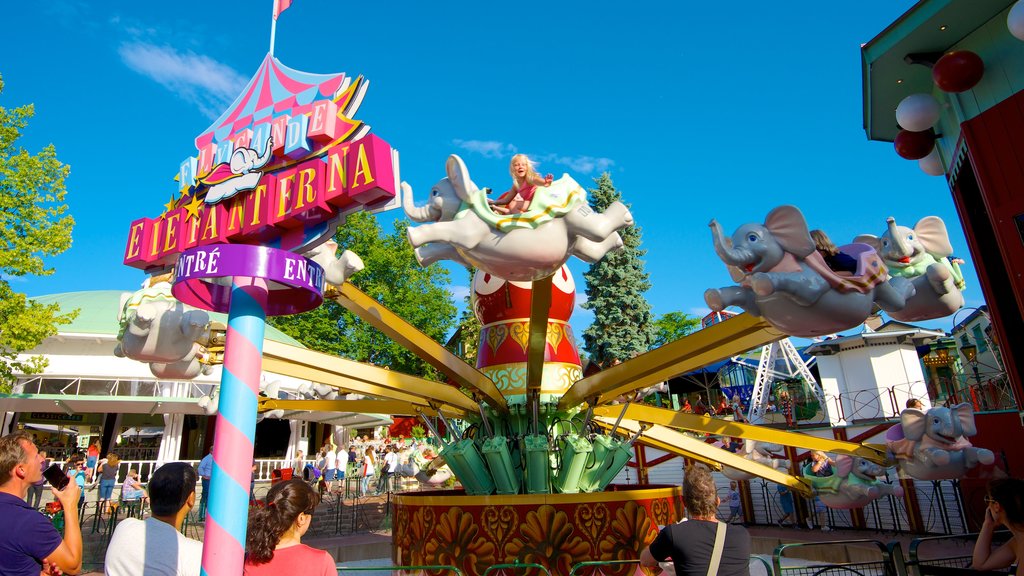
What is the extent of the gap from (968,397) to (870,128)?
23.5ft

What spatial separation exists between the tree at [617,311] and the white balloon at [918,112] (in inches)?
820

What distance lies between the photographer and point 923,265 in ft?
16.2

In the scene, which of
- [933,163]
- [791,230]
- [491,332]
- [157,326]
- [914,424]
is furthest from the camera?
[933,163]

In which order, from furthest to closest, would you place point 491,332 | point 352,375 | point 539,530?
point 491,332 → point 352,375 → point 539,530

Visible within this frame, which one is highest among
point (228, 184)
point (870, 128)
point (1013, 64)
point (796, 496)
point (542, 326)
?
point (870, 128)

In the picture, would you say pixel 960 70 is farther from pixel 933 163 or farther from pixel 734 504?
pixel 734 504

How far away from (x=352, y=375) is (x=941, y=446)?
5.50 metres

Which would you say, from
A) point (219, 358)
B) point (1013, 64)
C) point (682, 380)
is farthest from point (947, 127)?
point (682, 380)

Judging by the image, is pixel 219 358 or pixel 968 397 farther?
pixel 968 397

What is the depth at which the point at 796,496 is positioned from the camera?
11.9 metres

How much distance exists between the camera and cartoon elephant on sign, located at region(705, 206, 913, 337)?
3.59 m

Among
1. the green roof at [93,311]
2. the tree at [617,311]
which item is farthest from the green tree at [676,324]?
the green roof at [93,311]

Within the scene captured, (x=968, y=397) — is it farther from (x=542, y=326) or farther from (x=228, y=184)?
(x=228, y=184)

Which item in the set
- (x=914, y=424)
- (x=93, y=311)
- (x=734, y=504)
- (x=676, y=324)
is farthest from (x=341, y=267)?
(x=676, y=324)
